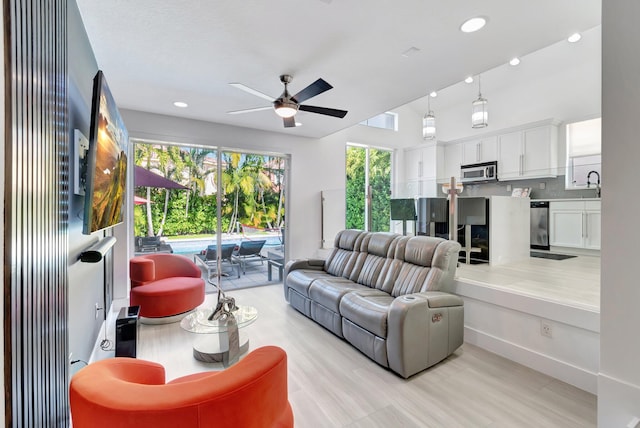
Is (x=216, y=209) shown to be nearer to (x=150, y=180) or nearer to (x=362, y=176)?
(x=150, y=180)

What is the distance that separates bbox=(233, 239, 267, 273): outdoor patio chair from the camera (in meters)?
5.08

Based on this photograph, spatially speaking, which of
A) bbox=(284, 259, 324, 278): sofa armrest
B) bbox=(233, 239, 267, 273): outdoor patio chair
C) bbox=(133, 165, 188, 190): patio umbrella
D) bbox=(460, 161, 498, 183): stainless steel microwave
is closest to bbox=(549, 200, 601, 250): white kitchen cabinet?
bbox=(460, 161, 498, 183): stainless steel microwave

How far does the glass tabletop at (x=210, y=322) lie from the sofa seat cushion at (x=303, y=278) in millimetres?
1048

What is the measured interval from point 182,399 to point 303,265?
323 centimetres

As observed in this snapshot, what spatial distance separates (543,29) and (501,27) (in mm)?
347

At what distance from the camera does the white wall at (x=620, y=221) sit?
1396 millimetres

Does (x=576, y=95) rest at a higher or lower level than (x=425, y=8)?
higher

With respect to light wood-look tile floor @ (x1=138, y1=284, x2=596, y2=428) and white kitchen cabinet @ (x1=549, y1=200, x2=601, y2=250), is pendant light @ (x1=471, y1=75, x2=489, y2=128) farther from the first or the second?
light wood-look tile floor @ (x1=138, y1=284, x2=596, y2=428)

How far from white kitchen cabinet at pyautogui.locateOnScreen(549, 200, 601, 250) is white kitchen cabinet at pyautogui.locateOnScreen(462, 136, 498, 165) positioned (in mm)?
1936

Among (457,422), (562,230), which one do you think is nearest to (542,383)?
(457,422)

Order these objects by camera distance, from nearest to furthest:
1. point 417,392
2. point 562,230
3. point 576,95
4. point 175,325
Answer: point 417,392, point 175,325, point 562,230, point 576,95

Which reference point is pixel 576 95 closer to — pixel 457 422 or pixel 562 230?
pixel 562 230

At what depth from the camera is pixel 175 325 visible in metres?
Answer: 3.47

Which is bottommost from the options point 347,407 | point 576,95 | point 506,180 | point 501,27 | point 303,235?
point 347,407
